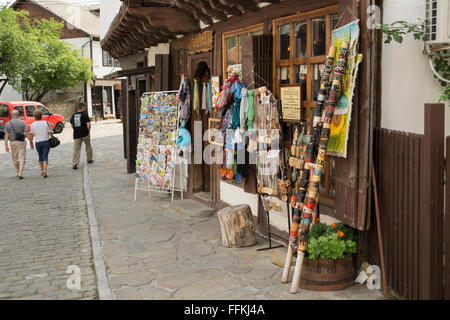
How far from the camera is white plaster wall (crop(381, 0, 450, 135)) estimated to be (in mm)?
4320

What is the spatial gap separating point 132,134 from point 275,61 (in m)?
7.40

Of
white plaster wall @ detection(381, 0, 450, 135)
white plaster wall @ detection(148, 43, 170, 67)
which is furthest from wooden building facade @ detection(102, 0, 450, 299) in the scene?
white plaster wall @ detection(148, 43, 170, 67)

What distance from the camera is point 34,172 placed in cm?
1440

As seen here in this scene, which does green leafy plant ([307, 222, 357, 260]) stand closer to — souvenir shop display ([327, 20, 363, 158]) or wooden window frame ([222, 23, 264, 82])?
souvenir shop display ([327, 20, 363, 158])

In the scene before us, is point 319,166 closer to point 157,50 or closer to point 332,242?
point 332,242

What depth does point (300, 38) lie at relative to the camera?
236 inches

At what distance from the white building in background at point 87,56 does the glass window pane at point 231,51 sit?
1297 inches

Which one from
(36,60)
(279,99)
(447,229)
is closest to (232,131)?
(279,99)

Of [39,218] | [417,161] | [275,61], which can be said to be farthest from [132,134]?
[417,161]

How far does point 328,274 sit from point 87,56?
38.1 m

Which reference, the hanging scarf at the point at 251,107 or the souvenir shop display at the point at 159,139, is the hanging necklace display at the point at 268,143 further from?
the souvenir shop display at the point at 159,139

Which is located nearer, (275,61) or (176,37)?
(275,61)
